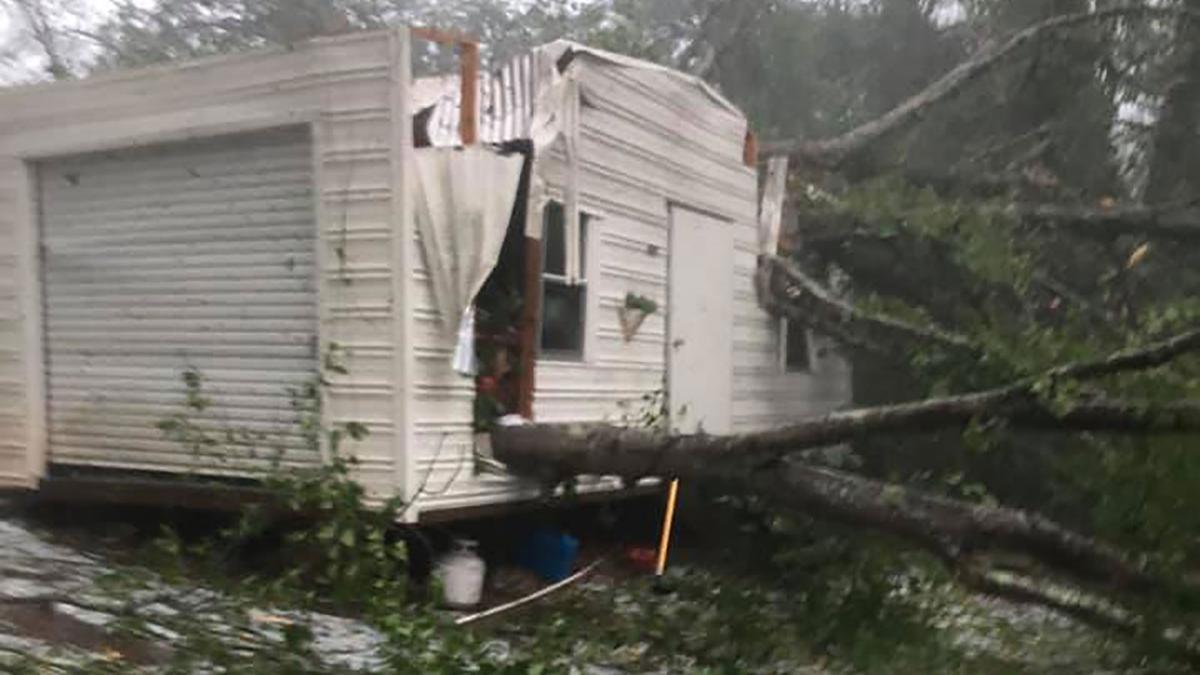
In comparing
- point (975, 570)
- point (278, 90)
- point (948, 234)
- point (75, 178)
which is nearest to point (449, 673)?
point (975, 570)

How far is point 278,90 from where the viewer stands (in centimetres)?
688

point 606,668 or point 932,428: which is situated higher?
point 932,428

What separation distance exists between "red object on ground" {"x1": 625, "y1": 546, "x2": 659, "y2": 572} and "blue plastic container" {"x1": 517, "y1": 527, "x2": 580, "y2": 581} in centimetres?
77

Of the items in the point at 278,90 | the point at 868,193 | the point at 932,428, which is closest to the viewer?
the point at 932,428

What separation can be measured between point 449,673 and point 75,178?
15.7ft

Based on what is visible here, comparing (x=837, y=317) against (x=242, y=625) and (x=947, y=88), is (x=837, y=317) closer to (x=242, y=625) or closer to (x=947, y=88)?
(x=947, y=88)

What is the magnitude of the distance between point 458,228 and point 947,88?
7582 millimetres

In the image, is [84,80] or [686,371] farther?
[686,371]

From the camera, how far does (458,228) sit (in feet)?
22.1

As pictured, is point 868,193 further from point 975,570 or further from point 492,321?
point 975,570

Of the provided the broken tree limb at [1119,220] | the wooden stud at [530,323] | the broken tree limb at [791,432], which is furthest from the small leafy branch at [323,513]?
the broken tree limb at [1119,220]

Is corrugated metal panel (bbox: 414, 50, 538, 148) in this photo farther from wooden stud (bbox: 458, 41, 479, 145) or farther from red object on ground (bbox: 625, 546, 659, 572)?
red object on ground (bbox: 625, 546, 659, 572)

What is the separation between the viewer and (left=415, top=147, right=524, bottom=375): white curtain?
6633mm

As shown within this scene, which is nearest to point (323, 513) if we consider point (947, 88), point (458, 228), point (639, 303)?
point (458, 228)
